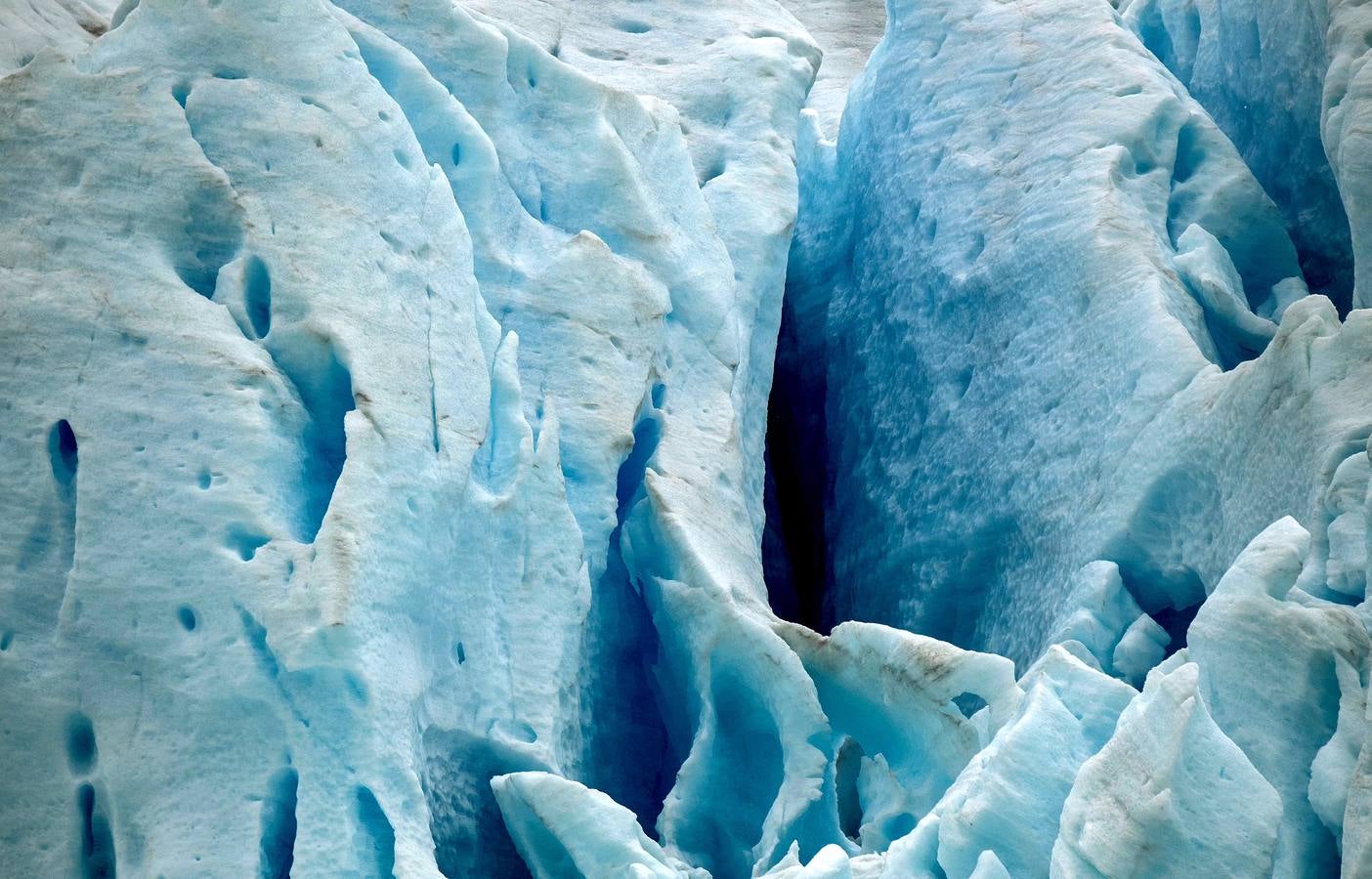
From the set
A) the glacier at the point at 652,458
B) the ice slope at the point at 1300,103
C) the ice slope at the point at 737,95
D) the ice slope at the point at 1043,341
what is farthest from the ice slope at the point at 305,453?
the ice slope at the point at 1300,103

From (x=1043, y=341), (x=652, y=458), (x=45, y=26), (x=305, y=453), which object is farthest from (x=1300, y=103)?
(x=45, y=26)

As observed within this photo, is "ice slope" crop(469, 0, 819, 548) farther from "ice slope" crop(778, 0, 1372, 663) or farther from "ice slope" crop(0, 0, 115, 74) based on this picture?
"ice slope" crop(0, 0, 115, 74)

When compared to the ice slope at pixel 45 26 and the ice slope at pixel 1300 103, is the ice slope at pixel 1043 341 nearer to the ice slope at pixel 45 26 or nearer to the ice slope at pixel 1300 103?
the ice slope at pixel 1300 103

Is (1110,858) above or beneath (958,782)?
above

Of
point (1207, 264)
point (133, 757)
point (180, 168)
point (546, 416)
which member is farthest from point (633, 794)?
point (1207, 264)

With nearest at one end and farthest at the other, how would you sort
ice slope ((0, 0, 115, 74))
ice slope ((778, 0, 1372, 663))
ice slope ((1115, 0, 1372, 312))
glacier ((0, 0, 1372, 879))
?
glacier ((0, 0, 1372, 879)), ice slope ((778, 0, 1372, 663)), ice slope ((1115, 0, 1372, 312)), ice slope ((0, 0, 115, 74))

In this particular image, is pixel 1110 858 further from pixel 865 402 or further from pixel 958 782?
pixel 865 402

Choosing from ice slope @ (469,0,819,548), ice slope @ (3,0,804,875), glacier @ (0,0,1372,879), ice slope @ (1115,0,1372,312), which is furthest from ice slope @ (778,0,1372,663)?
ice slope @ (3,0,804,875)
